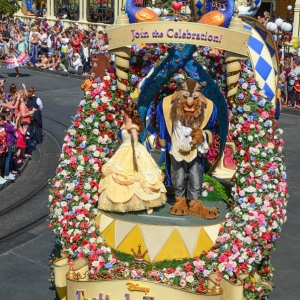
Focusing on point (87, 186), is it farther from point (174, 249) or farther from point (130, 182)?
point (174, 249)

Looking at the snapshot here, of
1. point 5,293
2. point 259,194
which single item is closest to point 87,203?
point 5,293

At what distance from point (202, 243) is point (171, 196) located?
1.22 metres

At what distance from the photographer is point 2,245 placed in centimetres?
937

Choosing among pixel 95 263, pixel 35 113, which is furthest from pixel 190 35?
pixel 35 113

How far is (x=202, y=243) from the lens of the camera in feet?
23.9

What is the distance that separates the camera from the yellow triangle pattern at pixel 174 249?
7219 mm

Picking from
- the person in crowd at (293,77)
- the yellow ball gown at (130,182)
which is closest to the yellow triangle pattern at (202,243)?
the yellow ball gown at (130,182)

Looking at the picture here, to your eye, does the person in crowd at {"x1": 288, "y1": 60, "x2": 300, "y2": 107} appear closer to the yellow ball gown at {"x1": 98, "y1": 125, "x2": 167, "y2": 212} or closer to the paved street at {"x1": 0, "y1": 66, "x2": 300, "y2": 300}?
the paved street at {"x1": 0, "y1": 66, "x2": 300, "y2": 300}

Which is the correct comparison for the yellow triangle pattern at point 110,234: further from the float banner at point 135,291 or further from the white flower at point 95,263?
the float banner at point 135,291

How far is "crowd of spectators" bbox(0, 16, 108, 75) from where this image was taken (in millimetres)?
24922

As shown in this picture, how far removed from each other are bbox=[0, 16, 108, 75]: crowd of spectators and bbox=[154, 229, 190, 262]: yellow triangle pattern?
673 inches

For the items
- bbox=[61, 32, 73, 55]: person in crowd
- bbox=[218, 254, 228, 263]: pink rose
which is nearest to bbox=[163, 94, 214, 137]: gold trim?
bbox=[218, 254, 228, 263]: pink rose

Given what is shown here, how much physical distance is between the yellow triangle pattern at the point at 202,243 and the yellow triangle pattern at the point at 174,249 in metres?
0.12

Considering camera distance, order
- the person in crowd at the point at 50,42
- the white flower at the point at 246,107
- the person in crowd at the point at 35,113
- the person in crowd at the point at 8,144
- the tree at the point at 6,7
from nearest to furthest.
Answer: the white flower at the point at 246,107
the person in crowd at the point at 8,144
the person in crowd at the point at 35,113
the tree at the point at 6,7
the person in crowd at the point at 50,42
